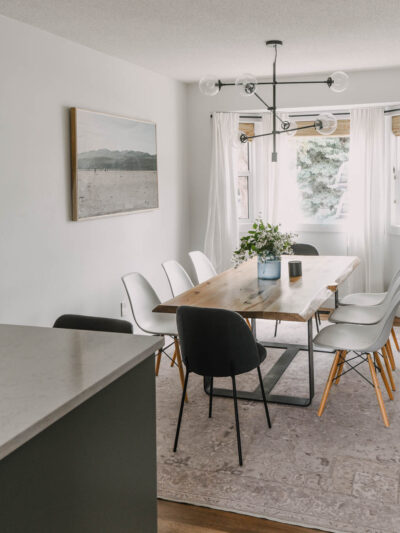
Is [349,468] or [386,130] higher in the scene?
[386,130]


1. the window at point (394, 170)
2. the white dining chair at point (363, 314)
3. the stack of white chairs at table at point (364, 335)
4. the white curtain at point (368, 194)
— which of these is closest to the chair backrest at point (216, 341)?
the stack of white chairs at table at point (364, 335)

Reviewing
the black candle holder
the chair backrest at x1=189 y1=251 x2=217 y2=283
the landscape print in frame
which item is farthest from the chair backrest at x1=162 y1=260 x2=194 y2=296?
the black candle holder

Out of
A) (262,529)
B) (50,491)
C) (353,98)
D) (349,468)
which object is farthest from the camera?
(353,98)

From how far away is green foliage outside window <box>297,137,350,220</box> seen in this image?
6.50 meters

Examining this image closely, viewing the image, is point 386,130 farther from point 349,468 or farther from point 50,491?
point 50,491

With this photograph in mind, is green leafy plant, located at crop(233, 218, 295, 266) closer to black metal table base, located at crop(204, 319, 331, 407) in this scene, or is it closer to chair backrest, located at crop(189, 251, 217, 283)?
black metal table base, located at crop(204, 319, 331, 407)

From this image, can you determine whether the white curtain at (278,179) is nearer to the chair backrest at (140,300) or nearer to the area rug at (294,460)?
the chair backrest at (140,300)

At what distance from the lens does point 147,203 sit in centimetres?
545

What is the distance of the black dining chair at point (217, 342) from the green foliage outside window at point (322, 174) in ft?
12.6

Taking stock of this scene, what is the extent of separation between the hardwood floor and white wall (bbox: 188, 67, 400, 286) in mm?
4231

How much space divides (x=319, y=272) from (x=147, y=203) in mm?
1796

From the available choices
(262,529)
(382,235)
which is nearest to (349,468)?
(262,529)

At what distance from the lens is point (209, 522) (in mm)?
2490

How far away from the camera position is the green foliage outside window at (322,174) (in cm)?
650
